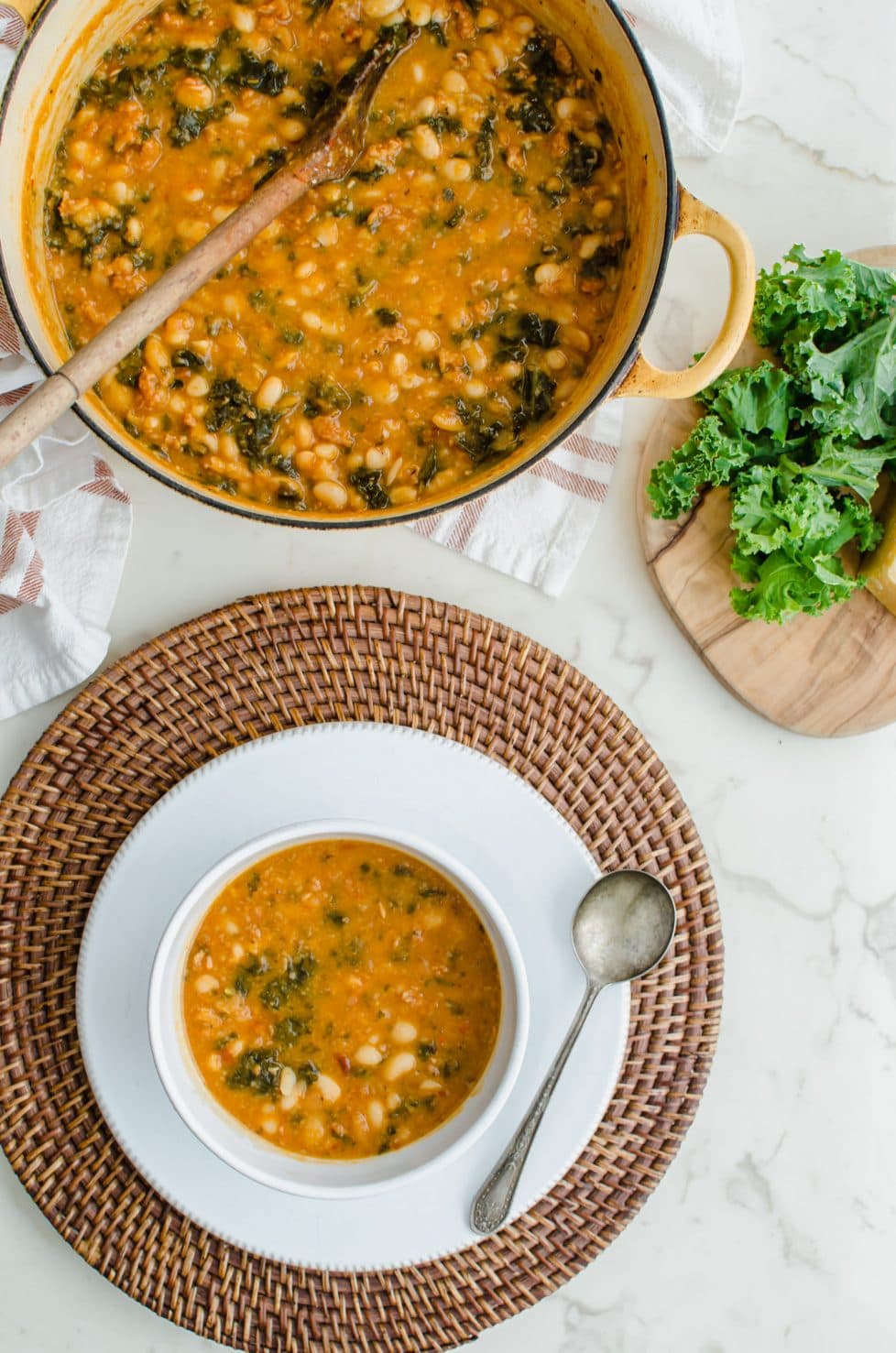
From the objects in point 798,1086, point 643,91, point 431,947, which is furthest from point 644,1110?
point 643,91

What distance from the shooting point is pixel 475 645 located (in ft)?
7.24

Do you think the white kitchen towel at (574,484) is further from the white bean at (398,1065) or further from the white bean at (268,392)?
the white bean at (398,1065)

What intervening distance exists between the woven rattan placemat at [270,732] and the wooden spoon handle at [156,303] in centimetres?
62

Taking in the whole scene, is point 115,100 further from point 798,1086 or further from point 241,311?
point 798,1086

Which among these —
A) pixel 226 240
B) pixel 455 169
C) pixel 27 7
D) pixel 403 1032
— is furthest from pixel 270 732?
pixel 27 7

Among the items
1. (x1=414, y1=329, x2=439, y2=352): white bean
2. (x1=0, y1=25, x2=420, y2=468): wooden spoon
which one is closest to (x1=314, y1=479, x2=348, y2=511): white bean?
(x1=414, y1=329, x2=439, y2=352): white bean

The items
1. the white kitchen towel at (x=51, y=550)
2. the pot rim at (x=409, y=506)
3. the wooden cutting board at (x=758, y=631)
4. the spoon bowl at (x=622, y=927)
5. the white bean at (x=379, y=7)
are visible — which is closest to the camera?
the pot rim at (x=409, y=506)

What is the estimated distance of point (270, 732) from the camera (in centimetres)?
216

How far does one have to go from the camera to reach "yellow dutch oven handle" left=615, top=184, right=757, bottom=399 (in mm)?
1818

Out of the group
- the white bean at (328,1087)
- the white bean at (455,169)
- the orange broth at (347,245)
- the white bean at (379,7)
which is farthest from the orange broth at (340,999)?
the white bean at (379,7)

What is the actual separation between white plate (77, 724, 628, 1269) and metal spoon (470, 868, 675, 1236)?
0.02 m

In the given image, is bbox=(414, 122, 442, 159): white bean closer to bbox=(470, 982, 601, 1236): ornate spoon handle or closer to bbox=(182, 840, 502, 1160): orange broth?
bbox=(182, 840, 502, 1160): orange broth

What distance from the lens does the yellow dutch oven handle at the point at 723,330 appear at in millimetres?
1818

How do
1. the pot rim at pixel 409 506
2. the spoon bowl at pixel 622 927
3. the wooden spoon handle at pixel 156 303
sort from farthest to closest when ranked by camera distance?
the spoon bowl at pixel 622 927, the pot rim at pixel 409 506, the wooden spoon handle at pixel 156 303
